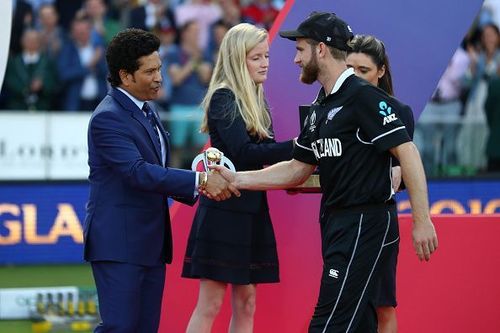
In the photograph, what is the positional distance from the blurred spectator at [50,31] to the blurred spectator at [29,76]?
0.08 metres

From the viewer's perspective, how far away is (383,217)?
5.50m

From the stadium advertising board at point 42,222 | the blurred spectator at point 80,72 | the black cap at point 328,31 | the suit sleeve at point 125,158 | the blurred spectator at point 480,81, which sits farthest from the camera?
the blurred spectator at point 480,81

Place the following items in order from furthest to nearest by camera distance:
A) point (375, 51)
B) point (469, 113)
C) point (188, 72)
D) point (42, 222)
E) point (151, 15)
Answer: point (469, 113) → point (151, 15) → point (188, 72) → point (42, 222) → point (375, 51)

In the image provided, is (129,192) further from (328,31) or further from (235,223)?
(328,31)

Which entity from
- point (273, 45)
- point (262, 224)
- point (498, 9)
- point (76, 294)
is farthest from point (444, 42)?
point (498, 9)

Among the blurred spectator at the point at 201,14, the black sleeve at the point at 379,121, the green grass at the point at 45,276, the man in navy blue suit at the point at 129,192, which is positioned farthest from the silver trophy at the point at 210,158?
the blurred spectator at the point at 201,14

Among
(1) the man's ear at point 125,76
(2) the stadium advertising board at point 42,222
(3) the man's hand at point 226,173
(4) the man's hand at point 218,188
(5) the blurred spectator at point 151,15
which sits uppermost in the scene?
(5) the blurred spectator at point 151,15

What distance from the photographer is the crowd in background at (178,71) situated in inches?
510

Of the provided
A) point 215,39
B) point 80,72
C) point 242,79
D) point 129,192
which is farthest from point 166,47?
point 129,192

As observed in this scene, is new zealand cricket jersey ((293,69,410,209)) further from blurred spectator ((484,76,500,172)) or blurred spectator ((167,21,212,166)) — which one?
A: blurred spectator ((484,76,500,172))

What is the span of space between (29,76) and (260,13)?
3116 millimetres

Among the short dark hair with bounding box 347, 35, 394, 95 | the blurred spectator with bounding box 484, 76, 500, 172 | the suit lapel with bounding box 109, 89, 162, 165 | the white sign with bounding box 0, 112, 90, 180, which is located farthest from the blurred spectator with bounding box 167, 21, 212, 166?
the suit lapel with bounding box 109, 89, 162, 165

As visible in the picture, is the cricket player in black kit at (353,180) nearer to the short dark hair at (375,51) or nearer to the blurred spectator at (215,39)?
the short dark hair at (375,51)

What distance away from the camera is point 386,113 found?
17.7 ft
